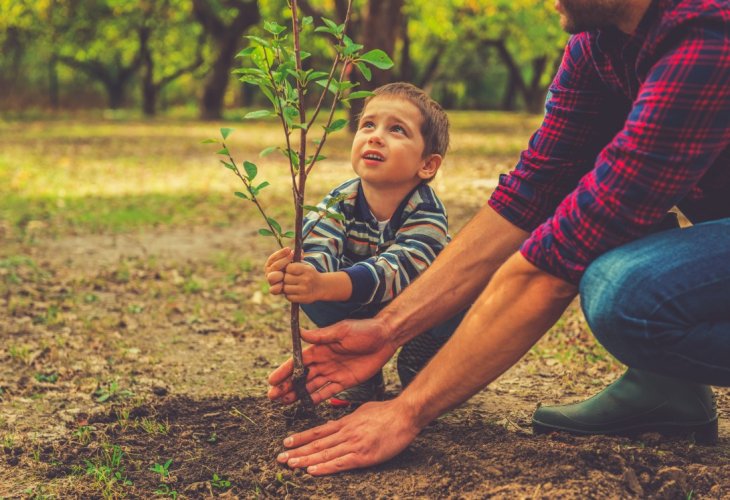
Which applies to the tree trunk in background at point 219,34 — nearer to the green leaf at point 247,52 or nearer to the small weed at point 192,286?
the small weed at point 192,286

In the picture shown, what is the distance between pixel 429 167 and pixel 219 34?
2332 cm

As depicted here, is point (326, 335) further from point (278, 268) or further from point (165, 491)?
point (165, 491)

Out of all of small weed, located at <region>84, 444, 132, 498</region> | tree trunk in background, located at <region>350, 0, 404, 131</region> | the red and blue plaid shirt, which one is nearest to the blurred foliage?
tree trunk in background, located at <region>350, 0, 404, 131</region>

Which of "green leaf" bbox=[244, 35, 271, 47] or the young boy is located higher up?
"green leaf" bbox=[244, 35, 271, 47]

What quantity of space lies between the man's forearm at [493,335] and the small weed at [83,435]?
1056mm

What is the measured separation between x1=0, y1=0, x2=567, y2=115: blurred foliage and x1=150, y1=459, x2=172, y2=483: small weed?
700 inches

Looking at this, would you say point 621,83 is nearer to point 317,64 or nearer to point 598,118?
point 598,118

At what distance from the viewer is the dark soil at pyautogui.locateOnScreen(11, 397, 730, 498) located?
2.21 meters

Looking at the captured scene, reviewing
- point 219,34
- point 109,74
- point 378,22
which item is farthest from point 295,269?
point 109,74

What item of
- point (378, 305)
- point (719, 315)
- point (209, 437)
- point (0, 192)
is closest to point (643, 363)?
point (719, 315)

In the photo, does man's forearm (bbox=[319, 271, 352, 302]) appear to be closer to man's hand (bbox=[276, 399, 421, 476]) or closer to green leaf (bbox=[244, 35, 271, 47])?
man's hand (bbox=[276, 399, 421, 476])

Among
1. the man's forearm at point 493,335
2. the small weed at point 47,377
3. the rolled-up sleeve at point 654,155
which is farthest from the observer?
the small weed at point 47,377

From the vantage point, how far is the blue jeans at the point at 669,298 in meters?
2.12

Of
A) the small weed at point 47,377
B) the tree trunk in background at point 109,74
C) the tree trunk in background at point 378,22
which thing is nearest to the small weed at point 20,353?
the small weed at point 47,377
